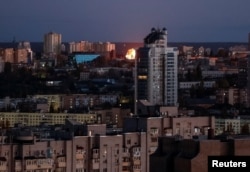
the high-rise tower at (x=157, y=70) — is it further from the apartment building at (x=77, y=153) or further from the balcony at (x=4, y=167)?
the balcony at (x=4, y=167)

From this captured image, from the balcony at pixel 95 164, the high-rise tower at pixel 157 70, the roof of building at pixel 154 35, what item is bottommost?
the balcony at pixel 95 164

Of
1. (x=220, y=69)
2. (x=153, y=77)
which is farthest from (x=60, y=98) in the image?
(x=220, y=69)

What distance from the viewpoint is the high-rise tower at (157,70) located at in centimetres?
2833

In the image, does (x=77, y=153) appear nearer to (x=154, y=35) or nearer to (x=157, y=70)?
(x=157, y=70)

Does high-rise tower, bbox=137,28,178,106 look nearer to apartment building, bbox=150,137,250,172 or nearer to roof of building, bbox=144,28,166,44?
roof of building, bbox=144,28,166,44

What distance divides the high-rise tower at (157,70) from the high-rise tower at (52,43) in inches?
1084

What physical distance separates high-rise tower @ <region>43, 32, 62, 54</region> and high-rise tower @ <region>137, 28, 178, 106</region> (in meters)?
27.5

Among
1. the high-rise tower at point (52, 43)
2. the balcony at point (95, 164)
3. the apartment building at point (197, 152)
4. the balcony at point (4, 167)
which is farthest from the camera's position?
the high-rise tower at point (52, 43)

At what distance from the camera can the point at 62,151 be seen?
482 inches

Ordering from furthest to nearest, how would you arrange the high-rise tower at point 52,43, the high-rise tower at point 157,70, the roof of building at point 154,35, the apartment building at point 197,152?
the high-rise tower at point 52,43, the roof of building at point 154,35, the high-rise tower at point 157,70, the apartment building at point 197,152

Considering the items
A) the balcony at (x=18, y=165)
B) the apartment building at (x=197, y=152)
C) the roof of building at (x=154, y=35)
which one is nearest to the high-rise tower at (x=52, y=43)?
the roof of building at (x=154, y=35)

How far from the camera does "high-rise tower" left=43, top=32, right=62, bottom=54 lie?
58.6 metres

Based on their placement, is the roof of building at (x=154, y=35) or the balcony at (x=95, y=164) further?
the roof of building at (x=154, y=35)

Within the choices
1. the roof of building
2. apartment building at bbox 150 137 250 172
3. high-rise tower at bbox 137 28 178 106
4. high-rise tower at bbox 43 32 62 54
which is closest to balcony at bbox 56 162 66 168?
apartment building at bbox 150 137 250 172
